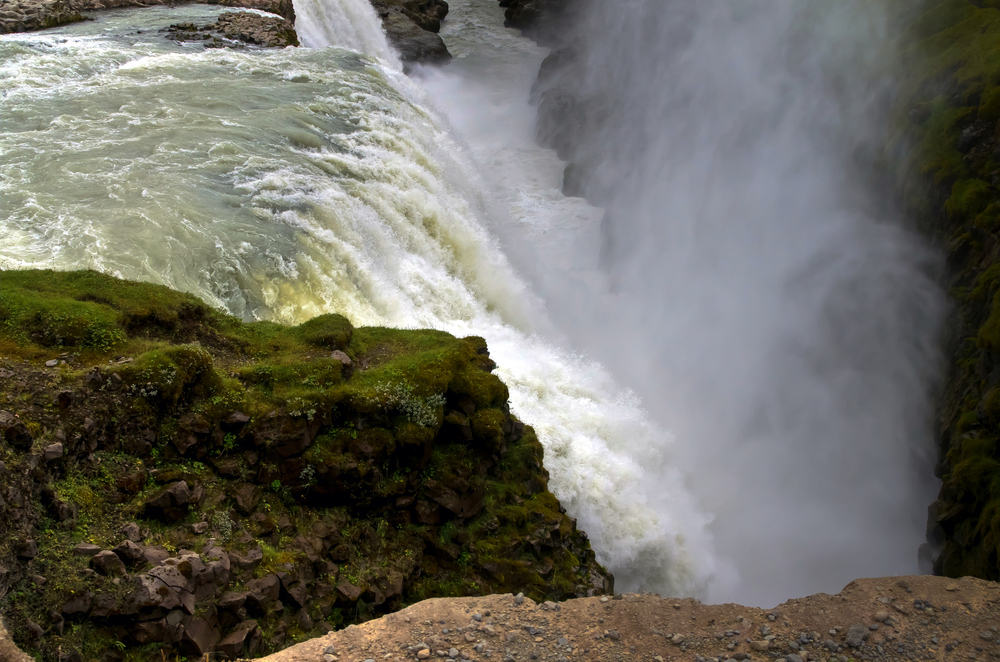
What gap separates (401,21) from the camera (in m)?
39.6

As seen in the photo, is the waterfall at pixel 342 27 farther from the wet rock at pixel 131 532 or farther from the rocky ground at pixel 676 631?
the rocky ground at pixel 676 631

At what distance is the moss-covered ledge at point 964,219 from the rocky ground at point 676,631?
186 inches

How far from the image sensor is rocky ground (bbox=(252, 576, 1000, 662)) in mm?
7301

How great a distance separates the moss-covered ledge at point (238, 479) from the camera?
6.74 m

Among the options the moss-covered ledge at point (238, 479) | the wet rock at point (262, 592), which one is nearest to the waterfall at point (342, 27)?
the moss-covered ledge at point (238, 479)

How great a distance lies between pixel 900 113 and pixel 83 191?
839 inches

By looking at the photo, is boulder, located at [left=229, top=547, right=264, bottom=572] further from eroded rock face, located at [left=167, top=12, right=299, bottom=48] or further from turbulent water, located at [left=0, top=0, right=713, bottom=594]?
eroded rock face, located at [left=167, top=12, right=299, bottom=48]

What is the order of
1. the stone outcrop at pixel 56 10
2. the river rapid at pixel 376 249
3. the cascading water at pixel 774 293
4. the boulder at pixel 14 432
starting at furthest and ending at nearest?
the stone outcrop at pixel 56 10 < the cascading water at pixel 774 293 < the river rapid at pixel 376 249 < the boulder at pixel 14 432

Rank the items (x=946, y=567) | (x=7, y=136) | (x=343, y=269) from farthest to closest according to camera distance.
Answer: (x=7, y=136) → (x=343, y=269) → (x=946, y=567)

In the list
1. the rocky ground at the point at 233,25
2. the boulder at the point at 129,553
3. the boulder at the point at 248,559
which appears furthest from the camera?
the rocky ground at the point at 233,25

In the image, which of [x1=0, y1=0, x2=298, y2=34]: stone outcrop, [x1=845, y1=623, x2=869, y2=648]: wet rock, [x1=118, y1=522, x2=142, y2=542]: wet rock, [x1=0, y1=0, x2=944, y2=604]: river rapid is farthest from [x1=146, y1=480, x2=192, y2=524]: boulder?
[x1=0, y1=0, x2=298, y2=34]: stone outcrop

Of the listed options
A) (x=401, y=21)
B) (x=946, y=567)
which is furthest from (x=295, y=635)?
(x=401, y=21)

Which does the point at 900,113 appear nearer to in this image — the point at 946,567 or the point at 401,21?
the point at 946,567

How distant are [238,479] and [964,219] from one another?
667 inches
